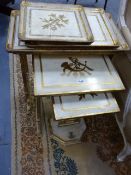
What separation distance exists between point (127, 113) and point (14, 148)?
0.63 meters

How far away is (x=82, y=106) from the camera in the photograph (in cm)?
120

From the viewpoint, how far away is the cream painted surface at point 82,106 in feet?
3.80

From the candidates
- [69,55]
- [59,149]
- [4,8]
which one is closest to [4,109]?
[59,149]

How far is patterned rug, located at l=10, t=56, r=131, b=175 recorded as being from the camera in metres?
1.35

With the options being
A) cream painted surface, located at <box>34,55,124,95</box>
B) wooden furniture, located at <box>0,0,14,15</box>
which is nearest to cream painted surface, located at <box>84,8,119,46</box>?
cream painted surface, located at <box>34,55,124,95</box>

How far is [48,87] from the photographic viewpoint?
1161 millimetres

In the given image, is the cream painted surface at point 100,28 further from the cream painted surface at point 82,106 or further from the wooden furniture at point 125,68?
the cream painted surface at point 82,106

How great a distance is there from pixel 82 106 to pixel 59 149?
1.18 ft

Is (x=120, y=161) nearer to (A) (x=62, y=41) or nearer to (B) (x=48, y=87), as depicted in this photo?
(B) (x=48, y=87)

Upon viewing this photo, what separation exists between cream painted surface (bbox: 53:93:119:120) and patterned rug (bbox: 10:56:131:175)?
1.13ft

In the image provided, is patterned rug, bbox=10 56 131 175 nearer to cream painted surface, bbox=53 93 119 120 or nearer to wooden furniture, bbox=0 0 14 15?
cream painted surface, bbox=53 93 119 120

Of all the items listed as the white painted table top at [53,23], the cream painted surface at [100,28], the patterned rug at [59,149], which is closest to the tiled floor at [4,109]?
the patterned rug at [59,149]

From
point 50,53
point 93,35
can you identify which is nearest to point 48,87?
point 50,53

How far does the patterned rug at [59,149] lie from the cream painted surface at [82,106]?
35 cm
